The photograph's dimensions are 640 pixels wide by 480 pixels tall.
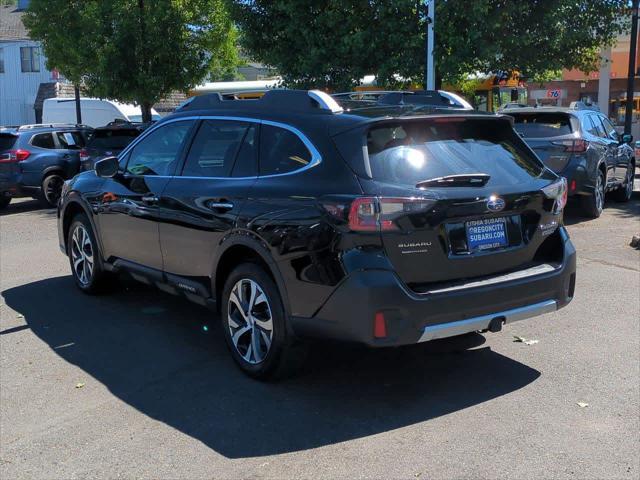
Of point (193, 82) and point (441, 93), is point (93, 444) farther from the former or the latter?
point (193, 82)

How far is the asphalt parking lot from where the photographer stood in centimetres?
364

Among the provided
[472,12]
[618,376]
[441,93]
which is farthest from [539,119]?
[618,376]

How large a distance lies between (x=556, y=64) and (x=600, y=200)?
4.44 metres

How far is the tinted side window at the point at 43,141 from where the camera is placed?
14896 millimetres

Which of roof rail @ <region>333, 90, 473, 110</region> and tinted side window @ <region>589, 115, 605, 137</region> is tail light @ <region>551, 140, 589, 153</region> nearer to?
tinted side window @ <region>589, 115, 605, 137</region>

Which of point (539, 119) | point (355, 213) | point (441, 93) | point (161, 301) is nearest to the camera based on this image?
point (355, 213)

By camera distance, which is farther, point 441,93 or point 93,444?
point 441,93

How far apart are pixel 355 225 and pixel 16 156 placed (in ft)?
40.8

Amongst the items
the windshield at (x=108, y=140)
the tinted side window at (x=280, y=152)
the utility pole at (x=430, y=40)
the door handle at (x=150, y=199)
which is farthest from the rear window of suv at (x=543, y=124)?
the windshield at (x=108, y=140)

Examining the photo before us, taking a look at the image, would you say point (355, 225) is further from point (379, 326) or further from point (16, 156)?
point (16, 156)

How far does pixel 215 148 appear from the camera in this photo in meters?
5.17

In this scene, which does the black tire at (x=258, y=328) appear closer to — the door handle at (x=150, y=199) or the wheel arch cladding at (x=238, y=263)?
the wheel arch cladding at (x=238, y=263)

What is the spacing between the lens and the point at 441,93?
5312 millimetres

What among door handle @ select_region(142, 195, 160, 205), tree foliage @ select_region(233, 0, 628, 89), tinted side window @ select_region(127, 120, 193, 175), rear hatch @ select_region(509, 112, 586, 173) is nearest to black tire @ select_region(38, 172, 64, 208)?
tree foliage @ select_region(233, 0, 628, 89)
